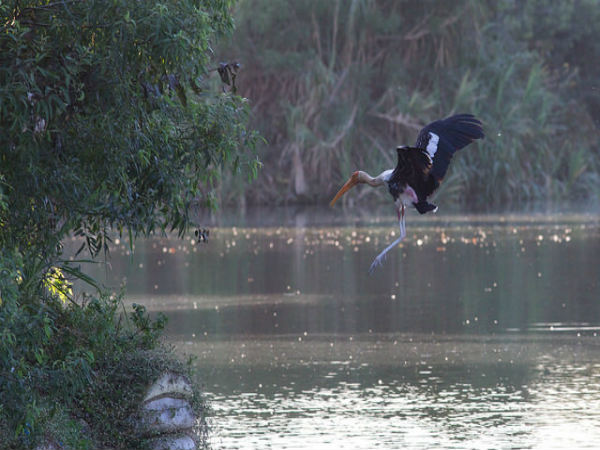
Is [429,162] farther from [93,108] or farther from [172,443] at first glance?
[172,443]

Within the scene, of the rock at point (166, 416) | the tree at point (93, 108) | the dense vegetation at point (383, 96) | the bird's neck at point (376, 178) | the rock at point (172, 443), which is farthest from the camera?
the dense vegetation at point (383, 96)

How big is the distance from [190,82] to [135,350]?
7.86 ft

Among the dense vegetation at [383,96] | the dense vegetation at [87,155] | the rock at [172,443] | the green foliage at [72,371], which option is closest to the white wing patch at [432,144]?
the dense vegetation at [87,155]

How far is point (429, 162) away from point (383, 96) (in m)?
43.0

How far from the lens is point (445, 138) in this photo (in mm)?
11836

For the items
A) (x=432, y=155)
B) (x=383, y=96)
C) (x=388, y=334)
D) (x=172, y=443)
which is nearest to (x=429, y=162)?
(x=432, y=155)

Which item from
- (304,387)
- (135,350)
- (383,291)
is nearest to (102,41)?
(135,350)

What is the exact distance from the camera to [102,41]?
9.91 meters

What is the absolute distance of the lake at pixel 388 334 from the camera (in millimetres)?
13125

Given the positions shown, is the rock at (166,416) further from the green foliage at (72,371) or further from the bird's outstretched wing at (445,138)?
the bird's outstretched wing at (445,138)

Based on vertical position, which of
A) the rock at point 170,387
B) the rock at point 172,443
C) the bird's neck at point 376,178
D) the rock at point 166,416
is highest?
the bird's neck at point 376,178

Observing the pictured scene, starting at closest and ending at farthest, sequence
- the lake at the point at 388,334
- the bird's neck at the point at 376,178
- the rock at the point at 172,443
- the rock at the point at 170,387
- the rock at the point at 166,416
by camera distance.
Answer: the rock at the point at 172,443
the rock at the point at 166,416
the rock at the point at 170,387
the bird's neck at the point at 376,178
the lake at the point at 388,334

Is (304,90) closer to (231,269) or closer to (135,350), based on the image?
(231,269)

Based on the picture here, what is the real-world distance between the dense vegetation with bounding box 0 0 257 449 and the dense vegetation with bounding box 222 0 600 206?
3930 cm
